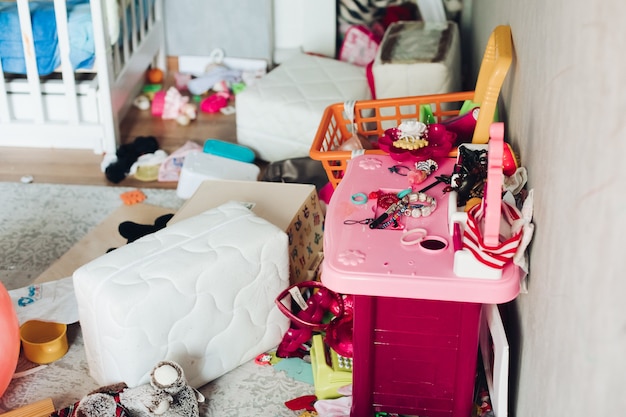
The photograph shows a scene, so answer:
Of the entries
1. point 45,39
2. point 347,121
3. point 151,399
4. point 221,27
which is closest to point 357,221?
point 151,399

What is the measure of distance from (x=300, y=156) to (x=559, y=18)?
1553mm

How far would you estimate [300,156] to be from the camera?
277cm

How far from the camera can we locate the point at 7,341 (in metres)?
1.62

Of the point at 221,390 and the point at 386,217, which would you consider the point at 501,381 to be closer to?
the point at 386,217

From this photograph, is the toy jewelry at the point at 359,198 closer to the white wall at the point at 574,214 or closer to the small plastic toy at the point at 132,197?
the white wall at the point at 574,214

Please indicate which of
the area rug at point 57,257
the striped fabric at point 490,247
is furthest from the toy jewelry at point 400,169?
the area rug at point 57,257

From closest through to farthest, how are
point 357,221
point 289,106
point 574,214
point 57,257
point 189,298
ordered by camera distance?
point 574,214
point 357,221
point 189,298
point 57,257
point 289,106

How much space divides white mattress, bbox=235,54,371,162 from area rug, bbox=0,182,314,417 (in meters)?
0.39

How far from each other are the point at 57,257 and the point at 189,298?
77 cm

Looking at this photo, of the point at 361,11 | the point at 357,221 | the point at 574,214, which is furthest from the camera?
the point at 361,11

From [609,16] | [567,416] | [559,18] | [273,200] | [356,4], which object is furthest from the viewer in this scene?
[356,4]

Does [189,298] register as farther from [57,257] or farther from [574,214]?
[574,214]

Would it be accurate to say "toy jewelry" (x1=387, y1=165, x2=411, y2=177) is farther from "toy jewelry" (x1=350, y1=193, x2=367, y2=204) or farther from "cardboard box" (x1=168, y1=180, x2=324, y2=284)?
"cardboard box" (x1=168, y1=180, x2=324, y2=284)

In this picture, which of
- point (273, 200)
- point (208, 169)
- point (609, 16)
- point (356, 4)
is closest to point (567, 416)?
point (609, 16)
